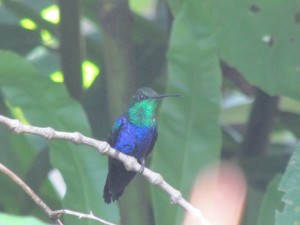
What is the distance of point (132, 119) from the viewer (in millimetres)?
2395

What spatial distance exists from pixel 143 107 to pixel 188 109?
30 cm

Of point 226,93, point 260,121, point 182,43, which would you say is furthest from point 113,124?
point 226,93

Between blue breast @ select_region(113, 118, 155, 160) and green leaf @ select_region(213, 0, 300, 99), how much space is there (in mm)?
358

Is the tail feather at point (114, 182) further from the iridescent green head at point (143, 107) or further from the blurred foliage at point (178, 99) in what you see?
the iridescent green head at point (143, 107)

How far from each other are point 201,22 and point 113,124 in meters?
0.39

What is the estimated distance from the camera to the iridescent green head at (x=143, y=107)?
222cm

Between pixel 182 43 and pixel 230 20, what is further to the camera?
pixel 230 20

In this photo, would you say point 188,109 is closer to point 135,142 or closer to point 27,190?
point 135,142

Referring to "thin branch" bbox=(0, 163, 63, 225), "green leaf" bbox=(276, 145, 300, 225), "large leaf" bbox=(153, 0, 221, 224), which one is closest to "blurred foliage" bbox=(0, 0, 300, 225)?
"large leaf" bbox=(153, 0, 221, 224)

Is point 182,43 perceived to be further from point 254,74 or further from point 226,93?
point 226,93

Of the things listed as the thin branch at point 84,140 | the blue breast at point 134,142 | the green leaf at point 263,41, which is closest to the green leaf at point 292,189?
the thin branch at point 84,140

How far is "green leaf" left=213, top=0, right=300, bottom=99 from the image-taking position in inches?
85.4

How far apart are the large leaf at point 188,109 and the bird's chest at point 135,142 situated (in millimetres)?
245

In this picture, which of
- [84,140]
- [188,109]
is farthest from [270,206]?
[84,140]
